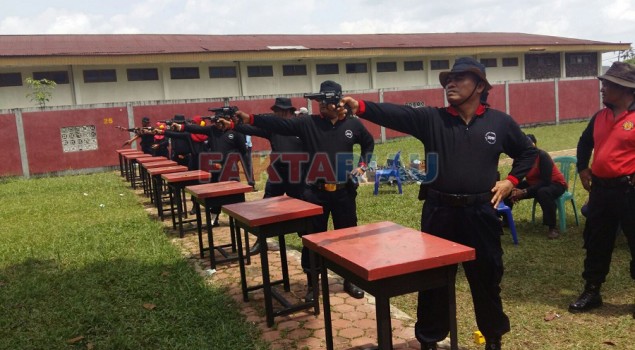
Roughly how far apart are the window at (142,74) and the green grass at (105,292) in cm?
1508

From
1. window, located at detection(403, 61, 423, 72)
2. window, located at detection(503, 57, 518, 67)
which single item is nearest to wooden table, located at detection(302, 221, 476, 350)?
window, located at detection(403, 61, 423, 72)

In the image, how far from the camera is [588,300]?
3.99 m

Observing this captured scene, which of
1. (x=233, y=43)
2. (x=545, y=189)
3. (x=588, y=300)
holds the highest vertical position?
(x=233, y=43)

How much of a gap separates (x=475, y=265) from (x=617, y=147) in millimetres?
1641

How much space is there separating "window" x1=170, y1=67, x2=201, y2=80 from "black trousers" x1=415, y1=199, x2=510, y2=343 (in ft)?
71.9

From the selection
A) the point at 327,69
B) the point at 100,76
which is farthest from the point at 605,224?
the point at 327,69

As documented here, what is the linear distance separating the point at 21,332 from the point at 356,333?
9.51 ft

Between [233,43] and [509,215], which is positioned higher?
[233,43]

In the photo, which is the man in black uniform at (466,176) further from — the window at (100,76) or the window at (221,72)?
the window at (221,72)

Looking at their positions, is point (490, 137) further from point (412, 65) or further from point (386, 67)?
point (412, 65)

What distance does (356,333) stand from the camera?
3.81 metres

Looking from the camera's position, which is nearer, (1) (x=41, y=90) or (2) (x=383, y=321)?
(2) (x=383, y=321)

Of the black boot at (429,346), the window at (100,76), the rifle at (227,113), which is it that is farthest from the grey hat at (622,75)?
the window at (100,76)

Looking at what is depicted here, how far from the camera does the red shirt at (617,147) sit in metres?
3.71
